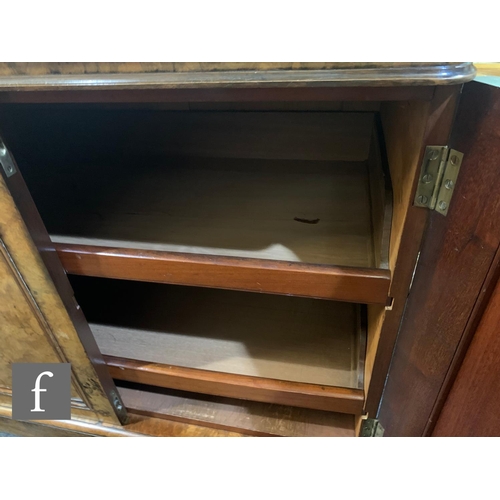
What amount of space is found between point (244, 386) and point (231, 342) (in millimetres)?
115

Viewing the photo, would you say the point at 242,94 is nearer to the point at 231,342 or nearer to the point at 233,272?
the point at 233,272

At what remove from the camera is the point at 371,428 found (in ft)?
1.92

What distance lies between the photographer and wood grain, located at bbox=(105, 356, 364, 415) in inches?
22.1

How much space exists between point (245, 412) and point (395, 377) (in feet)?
1.07

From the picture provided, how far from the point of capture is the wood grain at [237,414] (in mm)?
678

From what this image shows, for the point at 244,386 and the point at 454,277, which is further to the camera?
the point at 244,386

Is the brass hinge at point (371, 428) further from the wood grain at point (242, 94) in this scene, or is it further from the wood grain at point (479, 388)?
the wood grain at point (242, 94)

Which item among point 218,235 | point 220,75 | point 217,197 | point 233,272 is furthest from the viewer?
point 217,197

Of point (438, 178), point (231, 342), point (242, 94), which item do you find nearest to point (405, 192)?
point (438, 178)

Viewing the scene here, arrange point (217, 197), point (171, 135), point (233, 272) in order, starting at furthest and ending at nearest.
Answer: point (171, 135), point (217, 197), point (233, 272)

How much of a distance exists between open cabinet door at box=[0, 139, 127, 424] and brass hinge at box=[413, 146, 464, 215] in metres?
0.43

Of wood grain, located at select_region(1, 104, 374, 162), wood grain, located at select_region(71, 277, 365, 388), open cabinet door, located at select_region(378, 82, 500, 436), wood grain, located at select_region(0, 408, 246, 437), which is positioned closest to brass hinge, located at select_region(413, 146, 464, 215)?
open cabinet door, located at select_region(378, 82, 500, 436)

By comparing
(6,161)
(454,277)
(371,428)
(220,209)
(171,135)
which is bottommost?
(371,428)

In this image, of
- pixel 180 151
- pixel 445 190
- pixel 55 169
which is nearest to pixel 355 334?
pixel 445 190
